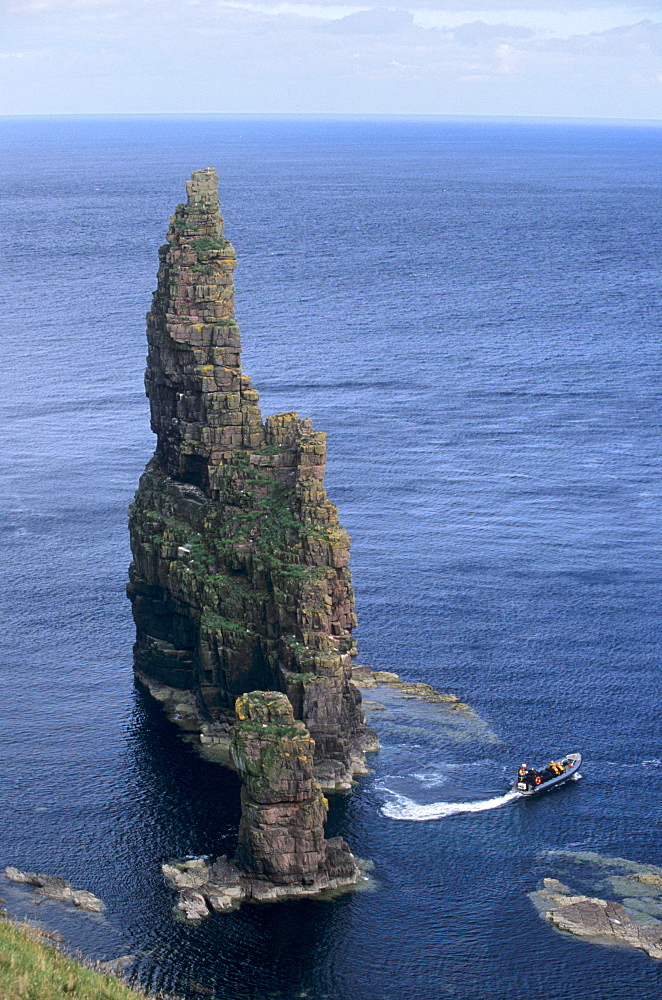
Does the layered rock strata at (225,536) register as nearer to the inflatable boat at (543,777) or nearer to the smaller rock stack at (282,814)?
the smaller rock stack at (282,814)

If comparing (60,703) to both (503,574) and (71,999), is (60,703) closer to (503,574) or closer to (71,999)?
(503,574)

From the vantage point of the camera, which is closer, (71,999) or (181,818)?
(71,999)

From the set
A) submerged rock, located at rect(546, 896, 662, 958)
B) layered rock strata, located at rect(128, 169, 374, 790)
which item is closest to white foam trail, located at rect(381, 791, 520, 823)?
layered rock strata, located at rect(128, 169, 374, 790)

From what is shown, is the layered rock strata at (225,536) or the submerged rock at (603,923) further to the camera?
the layered rock strata at (225,536)

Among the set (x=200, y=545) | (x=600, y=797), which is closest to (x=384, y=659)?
(x=200, y=545)

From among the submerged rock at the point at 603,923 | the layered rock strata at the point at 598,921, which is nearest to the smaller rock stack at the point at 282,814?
the layered rock strata at the point at 598,921

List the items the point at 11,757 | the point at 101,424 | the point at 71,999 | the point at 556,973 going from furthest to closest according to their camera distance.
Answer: the point at 101,424
the point at 11,757
the point at 556,973
the point at 71,999

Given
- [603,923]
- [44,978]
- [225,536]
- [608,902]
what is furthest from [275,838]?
[44,978]
